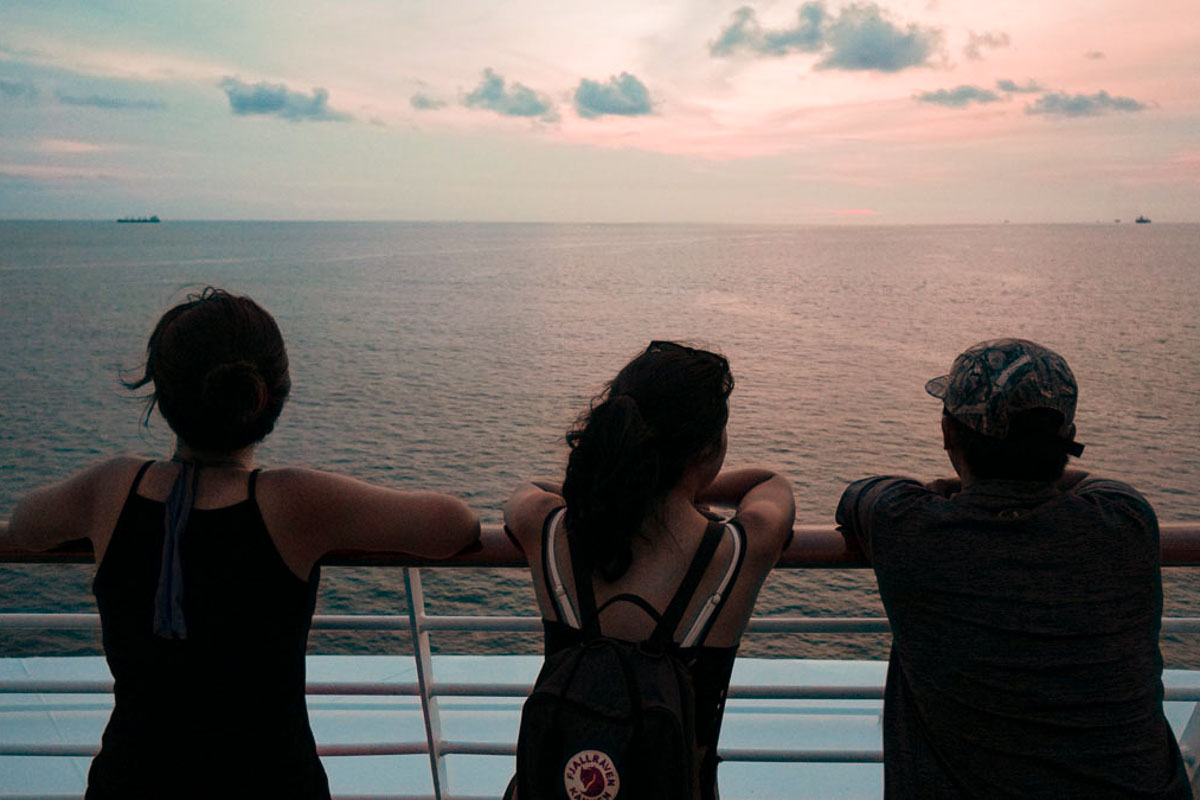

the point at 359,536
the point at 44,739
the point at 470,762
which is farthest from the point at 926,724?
the point at 44,739

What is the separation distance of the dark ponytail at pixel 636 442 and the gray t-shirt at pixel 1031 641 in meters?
0.38

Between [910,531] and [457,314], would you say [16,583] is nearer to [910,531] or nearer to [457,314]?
[910,531]

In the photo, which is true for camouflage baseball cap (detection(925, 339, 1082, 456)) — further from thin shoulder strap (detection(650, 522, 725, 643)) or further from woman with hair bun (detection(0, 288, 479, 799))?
woman with hair bun (detection(0, 288, 479, 799))

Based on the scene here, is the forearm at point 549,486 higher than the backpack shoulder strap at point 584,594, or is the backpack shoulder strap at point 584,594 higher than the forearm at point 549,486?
the forearm at point 549,486

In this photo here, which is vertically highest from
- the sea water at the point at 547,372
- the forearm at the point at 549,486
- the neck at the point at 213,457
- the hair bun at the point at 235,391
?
the hair bun at the point at 235,391

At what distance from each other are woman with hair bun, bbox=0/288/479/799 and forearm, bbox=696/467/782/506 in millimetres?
439

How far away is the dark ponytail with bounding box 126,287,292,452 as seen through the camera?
1372 mm

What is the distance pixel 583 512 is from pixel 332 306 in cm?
6810

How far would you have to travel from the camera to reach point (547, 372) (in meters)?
46.1

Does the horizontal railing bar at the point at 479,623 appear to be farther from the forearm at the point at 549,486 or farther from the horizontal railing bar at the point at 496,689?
the forearm at the point at 549,486

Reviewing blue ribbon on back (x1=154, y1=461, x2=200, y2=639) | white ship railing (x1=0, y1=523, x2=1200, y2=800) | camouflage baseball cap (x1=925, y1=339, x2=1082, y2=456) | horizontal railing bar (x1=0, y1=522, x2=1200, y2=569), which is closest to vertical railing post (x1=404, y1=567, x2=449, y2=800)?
white ship railing (x1=0, y1=523, x2=1200, y2=800)

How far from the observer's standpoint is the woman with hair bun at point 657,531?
1.33 metres

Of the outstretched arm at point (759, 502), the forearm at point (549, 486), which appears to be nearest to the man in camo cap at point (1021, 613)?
the outstretched arm at point (759, 502)

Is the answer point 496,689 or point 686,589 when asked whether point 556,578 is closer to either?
point 686,589
